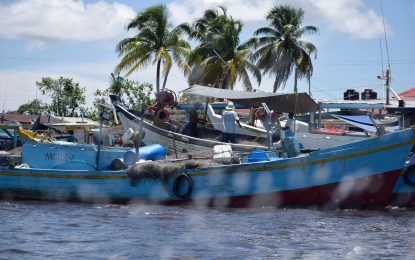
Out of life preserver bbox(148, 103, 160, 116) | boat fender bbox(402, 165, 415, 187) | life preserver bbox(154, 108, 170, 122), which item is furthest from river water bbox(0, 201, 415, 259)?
life preserver bbox(148, 103, 160, 116)

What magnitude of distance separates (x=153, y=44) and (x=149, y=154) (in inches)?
757

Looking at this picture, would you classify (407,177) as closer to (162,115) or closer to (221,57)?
(162,115)

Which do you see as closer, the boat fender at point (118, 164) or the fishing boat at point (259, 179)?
the fishing boat at point (259, 179)

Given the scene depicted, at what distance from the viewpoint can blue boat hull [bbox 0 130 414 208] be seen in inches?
579

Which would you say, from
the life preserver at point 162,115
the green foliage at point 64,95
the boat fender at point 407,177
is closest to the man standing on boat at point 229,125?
the life preserver at point 162,115

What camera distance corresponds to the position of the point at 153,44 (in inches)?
1411

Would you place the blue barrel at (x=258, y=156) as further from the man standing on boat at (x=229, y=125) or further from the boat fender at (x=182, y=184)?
the man standing on boat at (x=229, y=125)

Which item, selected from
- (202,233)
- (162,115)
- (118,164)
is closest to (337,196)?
(202,233)

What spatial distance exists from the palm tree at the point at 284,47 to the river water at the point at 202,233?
72.8ft

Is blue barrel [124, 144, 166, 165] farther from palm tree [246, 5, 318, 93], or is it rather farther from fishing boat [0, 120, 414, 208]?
palm tree [246, 5, 318, 93]

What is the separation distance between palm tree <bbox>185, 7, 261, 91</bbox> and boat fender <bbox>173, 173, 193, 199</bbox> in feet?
65.1

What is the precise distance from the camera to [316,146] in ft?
63.2

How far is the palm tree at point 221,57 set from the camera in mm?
35844

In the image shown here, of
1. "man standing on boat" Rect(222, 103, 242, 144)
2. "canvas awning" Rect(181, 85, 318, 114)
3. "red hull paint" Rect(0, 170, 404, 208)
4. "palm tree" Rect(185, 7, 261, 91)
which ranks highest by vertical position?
"palm tree" Rect(185, 7, 261, 91)
